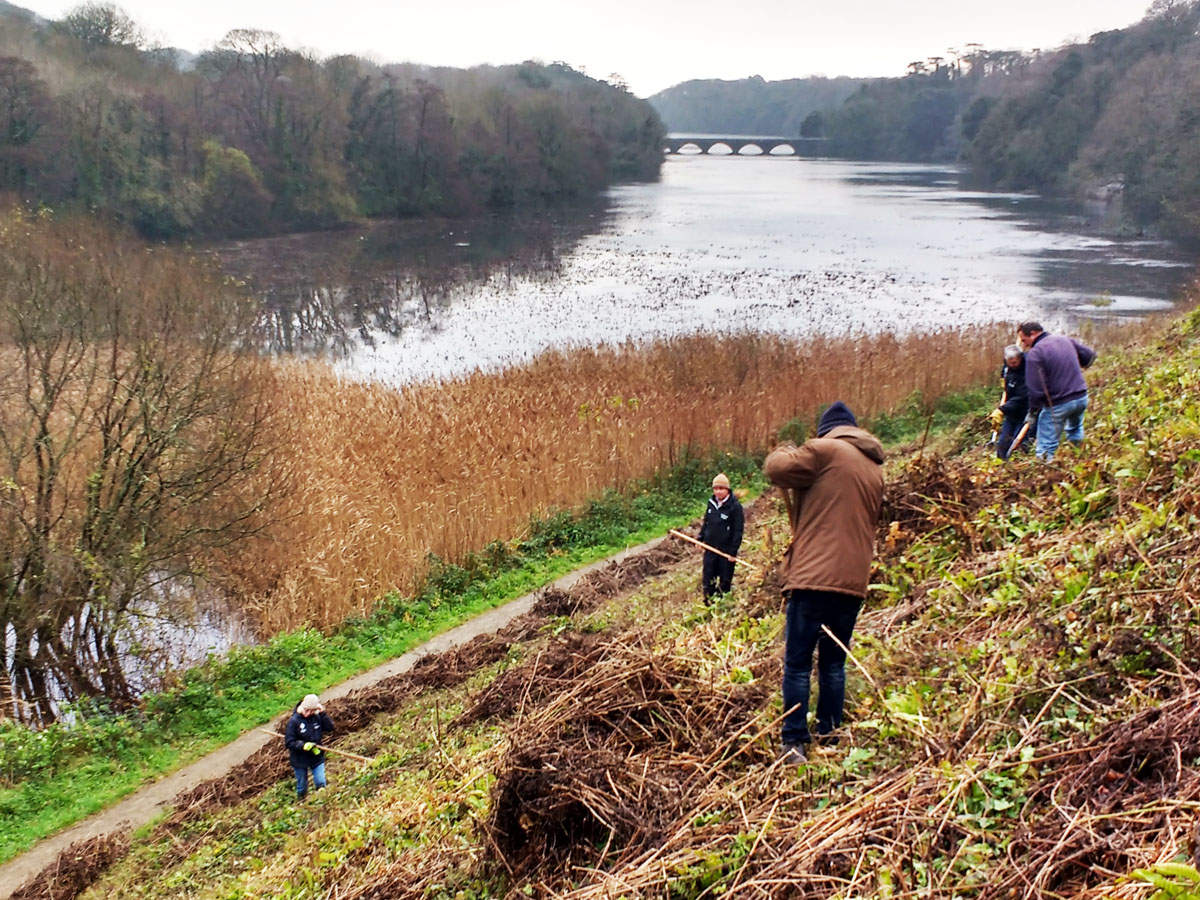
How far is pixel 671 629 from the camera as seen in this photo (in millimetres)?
7379

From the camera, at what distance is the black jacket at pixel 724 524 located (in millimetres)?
8289

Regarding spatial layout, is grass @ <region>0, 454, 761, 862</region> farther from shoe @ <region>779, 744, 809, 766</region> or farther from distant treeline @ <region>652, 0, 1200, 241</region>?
distant treeline @ <region>652, 0, 1200, 241</region>

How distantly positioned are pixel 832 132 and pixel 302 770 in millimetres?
131814

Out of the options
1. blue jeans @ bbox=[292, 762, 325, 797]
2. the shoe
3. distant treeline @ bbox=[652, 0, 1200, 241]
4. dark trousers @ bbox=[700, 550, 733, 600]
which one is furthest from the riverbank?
distant treeline @ bbox=[652, 0, 1200, 241]

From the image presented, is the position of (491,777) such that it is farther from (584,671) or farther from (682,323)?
(682,323)

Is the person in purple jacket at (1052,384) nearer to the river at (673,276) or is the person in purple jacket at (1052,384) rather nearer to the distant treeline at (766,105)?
the river at (673,276)

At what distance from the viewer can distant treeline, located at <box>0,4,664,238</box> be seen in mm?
37688

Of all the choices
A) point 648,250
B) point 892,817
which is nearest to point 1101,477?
point 892,817

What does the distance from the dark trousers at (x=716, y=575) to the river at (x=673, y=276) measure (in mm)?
15564

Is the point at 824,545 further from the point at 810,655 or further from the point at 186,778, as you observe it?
the point at 186,778

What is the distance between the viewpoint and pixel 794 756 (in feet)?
14.8

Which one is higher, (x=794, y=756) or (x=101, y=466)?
(x=794, y=756)

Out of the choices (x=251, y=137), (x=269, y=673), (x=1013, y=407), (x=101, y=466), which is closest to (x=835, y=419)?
(x=1013, y=407)

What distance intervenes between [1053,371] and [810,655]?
4827 millimetres
